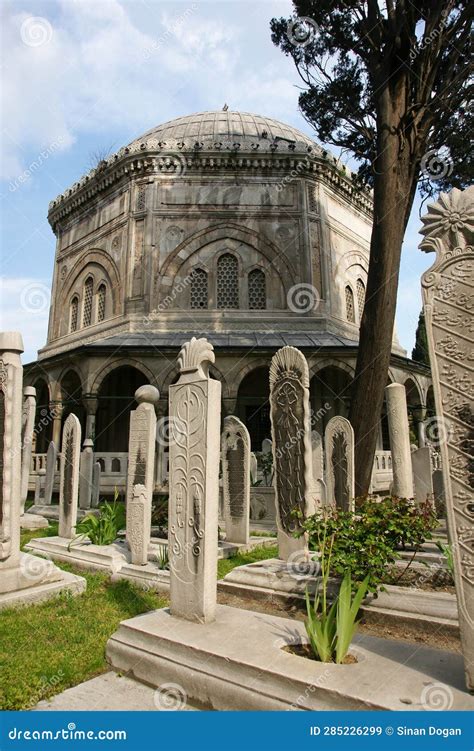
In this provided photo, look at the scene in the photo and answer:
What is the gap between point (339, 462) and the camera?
8.04m

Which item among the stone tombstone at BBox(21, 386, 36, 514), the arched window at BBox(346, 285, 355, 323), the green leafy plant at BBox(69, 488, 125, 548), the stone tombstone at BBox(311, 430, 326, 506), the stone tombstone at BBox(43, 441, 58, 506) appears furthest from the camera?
the arched window at BBox(346, 285, 355, 323)

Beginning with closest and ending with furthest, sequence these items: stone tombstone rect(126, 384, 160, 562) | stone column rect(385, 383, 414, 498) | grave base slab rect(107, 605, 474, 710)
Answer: grave base slab rect(107, 605, 474, 710), stone tombstone rect(126, 384, 160, 562), stone column rect(385, 383, 414, 498)

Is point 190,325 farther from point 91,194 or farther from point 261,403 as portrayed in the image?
point 91,194

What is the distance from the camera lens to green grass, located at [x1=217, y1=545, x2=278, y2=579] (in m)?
6.13

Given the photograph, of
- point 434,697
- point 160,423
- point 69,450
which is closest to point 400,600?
point 434,697

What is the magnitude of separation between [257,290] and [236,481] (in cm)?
1169

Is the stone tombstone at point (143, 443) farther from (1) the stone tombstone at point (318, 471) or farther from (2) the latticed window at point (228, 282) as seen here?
(2) the latticed window at point (228, 282)

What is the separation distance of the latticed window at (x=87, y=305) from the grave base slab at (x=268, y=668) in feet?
58.3

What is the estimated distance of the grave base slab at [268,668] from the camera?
7.64 feet

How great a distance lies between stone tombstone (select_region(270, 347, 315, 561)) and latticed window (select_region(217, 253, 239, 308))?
1209 centimetres

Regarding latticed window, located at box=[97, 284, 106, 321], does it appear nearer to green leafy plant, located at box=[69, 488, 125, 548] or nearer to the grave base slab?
green leafy plant, located at box=[69, 488, 125, 548]

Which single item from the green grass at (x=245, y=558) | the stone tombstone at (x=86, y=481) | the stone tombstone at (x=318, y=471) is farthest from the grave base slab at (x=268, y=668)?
the stone tombstone at (x=86, y=481)

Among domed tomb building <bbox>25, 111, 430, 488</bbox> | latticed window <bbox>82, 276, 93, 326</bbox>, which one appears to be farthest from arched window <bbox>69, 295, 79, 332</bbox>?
domed tomb building <bbox>25, 111, 430, 488</bbox>

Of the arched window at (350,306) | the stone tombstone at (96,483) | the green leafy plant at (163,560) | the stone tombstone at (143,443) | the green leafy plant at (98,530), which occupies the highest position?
the arched window at (350,306)
